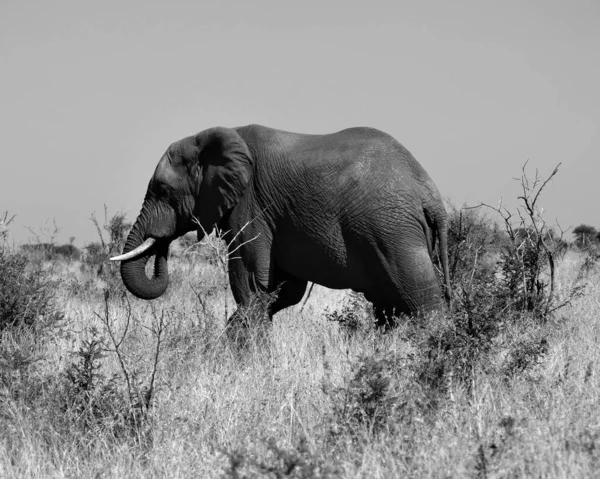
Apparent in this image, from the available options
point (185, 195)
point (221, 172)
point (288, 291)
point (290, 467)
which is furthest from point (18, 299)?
point (290, 467)

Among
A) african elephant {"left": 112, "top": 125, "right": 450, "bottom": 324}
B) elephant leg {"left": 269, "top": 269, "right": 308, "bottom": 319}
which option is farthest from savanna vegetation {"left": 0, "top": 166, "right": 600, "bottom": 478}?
elephant leg {"left": 269, "top": 269, "right": 308, "bottom": 319}

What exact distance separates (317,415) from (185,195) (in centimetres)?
436

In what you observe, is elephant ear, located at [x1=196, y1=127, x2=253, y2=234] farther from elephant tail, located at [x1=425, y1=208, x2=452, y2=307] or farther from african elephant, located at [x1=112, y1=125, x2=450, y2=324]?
elephant tail, located at [x1=425, y1=208, x2=452, y2=307]

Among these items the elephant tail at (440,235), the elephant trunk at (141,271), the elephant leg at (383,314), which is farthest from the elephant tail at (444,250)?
the elephant trunk at (141,271)

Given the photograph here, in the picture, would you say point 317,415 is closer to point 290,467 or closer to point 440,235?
point 290,467

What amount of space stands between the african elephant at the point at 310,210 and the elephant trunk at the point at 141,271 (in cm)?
18

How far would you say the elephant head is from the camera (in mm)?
8133

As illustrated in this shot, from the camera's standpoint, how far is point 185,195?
8.63 metres

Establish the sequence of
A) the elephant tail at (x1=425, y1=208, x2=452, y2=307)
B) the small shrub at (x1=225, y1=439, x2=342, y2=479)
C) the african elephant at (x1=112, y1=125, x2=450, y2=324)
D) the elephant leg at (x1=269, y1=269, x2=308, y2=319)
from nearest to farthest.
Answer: the small shrub at (x1=225, y1=439, x2=342, y2=479), the african elephant at (x1=112, y1=125, x2=450, y2=324), the elephant tail at (x1=425, y1=208, x2=452, y2=307), the elephant leg at (x1=269, y1=269, x2=308, y2=319)

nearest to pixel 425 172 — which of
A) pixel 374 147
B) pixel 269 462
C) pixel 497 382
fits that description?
pixel 374 147

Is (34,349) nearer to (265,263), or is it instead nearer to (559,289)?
(265,263)

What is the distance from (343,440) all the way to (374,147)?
3950mm

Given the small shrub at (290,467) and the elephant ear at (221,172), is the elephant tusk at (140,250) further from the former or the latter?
the small shrub at (290,467)

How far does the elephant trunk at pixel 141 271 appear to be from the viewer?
893 cm
